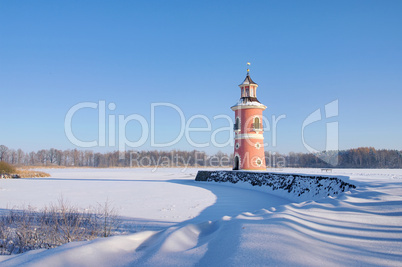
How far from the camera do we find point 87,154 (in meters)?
107

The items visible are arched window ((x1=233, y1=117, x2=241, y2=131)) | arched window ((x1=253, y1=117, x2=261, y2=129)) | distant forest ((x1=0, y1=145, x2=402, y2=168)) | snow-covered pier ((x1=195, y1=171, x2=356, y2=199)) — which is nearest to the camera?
snow-covered pier ((x1=195, y1=171, x2=356, y2=199))

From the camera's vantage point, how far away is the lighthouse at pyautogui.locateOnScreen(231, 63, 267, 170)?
2364cm

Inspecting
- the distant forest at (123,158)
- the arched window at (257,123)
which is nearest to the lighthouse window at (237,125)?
the arched window at (257,123)

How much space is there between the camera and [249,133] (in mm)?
23656

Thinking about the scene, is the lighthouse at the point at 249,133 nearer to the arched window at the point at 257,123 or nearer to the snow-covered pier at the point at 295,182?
the arched window at the point at 257,123

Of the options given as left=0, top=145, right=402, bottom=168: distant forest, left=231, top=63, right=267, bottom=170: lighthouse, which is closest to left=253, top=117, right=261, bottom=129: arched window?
left=231, top=63, right=267, bottom=170: lighthouse

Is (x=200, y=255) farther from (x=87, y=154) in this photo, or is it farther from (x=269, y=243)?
(x=87, y=154)

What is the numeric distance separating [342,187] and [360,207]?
4.35 metres

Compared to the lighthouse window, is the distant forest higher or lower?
lower

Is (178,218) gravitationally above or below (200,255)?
below

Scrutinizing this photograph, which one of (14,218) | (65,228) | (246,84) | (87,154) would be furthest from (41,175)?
(87,154)

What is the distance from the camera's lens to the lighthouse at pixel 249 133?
23641mm

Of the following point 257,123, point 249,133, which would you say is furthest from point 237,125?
point 257,123

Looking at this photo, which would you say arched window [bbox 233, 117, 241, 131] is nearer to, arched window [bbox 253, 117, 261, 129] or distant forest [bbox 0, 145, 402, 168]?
arched window [bbox 253, 117, 261, 129]
